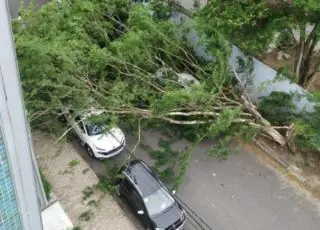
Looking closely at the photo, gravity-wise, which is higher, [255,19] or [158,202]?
[255,19]

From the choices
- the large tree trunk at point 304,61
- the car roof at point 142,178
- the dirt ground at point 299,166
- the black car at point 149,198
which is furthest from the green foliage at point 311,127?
the car roof at point 142,178

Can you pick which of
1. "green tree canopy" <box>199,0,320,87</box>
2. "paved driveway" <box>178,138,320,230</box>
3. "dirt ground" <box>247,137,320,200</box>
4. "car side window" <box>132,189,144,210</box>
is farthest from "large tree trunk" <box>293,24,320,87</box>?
"car side window" <box>132,189,144,210</box>

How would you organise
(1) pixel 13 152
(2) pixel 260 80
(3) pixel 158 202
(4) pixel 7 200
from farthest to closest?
(2) pixel 260 80 < (3) pixel 158 202 < (4) pixel 7 200 < (1) pixel 13 152

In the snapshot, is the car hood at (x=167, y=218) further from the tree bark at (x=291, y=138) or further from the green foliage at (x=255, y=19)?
the green foliage at (x=255, y=19)

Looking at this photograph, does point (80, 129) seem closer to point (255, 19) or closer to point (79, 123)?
point (79, 123)

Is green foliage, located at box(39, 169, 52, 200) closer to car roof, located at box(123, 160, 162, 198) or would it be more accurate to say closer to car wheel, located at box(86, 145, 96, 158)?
car wheel, located at box(86, 145, 96, 158)

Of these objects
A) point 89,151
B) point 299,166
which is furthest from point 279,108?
point 89,151
